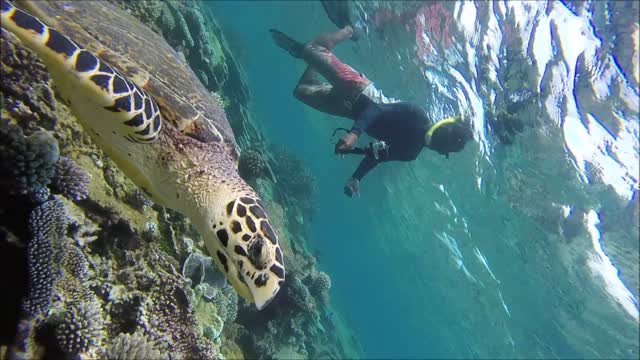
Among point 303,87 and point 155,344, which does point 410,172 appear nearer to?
point 303,87

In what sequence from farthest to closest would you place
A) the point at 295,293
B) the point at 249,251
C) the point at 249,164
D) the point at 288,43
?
1. the point at 288,43
2. the point at 249,164
3. the point at 295,293
4. the point at 249,251

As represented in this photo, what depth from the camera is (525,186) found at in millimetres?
10711

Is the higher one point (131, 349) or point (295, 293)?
point (131, 349)

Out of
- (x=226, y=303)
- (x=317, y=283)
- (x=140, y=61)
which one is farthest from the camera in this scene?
(x=317, y=283)

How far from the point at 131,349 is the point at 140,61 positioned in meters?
1.76

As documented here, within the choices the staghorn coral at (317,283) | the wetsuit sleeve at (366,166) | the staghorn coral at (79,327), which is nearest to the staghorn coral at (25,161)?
the staghorn coral at (79,327)

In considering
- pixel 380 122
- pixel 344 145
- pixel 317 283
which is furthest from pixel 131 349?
pixel 317 283

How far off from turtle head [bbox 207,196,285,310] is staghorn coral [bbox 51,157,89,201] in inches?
30.7

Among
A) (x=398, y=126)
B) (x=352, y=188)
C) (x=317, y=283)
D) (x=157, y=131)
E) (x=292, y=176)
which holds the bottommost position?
(x=292, y=176)

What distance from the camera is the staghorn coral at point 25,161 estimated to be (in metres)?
1.74

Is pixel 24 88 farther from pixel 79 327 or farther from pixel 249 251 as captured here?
pixel 249 251

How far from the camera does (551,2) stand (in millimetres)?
6930

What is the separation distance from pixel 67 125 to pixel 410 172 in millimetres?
15567

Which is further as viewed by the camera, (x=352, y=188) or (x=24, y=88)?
(x=352, y=188)
